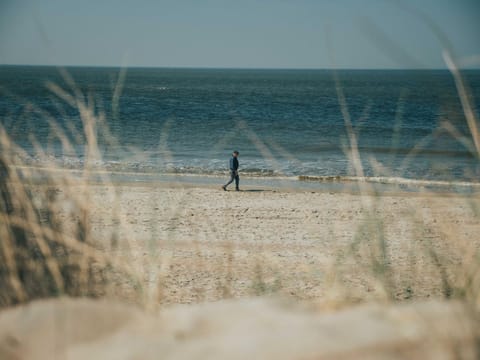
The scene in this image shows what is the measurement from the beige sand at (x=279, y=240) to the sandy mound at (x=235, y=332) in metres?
0.32

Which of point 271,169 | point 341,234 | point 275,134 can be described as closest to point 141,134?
point 275,134

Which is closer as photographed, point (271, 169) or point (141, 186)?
point (141, 186)

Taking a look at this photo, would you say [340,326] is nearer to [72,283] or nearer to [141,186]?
[72,283]

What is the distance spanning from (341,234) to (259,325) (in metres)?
9.94

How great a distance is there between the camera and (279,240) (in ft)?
35.6

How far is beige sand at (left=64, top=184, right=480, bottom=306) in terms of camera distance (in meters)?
2.36

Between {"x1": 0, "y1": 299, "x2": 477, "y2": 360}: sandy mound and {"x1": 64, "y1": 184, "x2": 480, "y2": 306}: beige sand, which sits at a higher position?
{"x1": 0, "y1": 299, "x2": 477, "y2": 360}: sandy mound

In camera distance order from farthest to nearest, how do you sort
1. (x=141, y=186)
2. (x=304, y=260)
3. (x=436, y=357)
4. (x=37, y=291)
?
(x=141, y=186) → (x=304, y=260) → (x=37, y=291) → (x=436, y=357)

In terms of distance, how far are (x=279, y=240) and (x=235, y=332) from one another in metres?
9.47

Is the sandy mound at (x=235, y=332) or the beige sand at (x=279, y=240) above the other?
the sandy mound at (x=235, y=332)

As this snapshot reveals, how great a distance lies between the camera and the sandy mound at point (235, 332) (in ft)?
4.14

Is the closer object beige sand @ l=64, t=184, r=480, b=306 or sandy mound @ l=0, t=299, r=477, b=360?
sandy mound @ l=0, t=299, r=477, b=360

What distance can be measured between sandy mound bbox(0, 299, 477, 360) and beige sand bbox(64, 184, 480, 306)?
32 cm

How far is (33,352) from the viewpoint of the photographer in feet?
5.08
